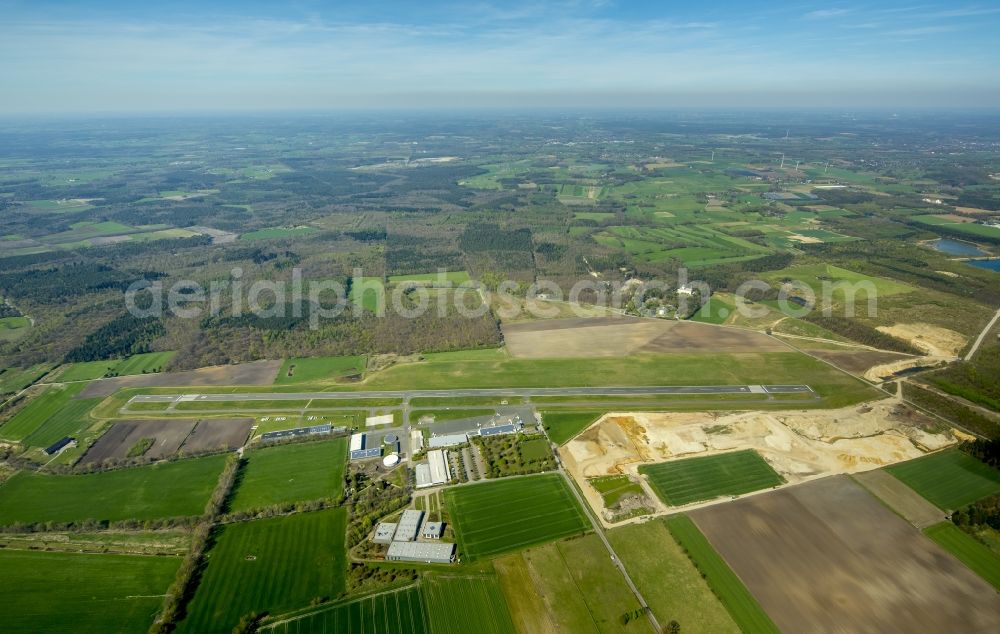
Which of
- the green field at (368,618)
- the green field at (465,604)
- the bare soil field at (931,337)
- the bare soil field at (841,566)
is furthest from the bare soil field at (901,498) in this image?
the green field at (368,618)

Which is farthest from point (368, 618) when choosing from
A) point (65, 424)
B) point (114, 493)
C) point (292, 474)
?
point (65, 424)

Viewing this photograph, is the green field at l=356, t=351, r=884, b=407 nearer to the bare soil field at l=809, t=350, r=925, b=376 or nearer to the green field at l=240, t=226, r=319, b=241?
the bare soil field at l=809, t=350, r=925, b=376

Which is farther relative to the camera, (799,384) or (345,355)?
(345,355)

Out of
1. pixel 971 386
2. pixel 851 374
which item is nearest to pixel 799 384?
pixel 851 374

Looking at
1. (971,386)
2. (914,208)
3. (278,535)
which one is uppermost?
(914,208)

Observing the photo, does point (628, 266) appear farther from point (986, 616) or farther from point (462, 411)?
point (986, 616)

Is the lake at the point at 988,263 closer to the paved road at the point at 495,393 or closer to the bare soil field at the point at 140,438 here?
the paved road at the point at 495,393
